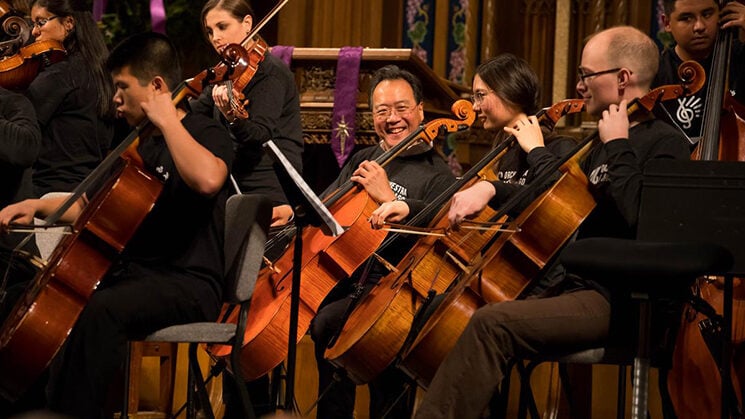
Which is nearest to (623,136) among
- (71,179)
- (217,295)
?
(217,295)

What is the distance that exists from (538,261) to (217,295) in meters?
0.84

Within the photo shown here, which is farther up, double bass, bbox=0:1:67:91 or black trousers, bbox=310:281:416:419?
double bass, bbox=0:1:67:91

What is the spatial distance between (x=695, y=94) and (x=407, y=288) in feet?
3.92

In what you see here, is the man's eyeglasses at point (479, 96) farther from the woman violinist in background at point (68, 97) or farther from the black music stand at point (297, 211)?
the woman violinist in background at point (68, 97)

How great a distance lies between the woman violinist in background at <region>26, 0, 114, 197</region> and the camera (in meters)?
4.07

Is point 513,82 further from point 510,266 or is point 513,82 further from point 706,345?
point 706,345

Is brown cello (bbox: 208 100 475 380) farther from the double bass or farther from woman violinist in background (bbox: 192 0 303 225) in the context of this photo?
the double bass

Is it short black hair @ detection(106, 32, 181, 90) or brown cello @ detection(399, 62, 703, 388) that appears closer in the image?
brown cello @ detection(399, 62, 703, 388)

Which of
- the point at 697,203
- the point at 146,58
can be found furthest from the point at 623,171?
the point at 146,58

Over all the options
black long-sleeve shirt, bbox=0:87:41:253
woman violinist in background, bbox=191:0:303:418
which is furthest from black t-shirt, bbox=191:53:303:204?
black long-sleeve shirt, bbox=0:87:41:253

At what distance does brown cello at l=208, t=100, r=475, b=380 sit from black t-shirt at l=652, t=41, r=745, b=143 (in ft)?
2.15

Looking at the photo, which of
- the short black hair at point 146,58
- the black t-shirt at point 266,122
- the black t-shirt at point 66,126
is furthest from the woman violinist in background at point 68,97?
the short black hair at point 146,58

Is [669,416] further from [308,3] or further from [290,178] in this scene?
[308,3]

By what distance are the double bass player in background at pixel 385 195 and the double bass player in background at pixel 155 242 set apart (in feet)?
2.04
